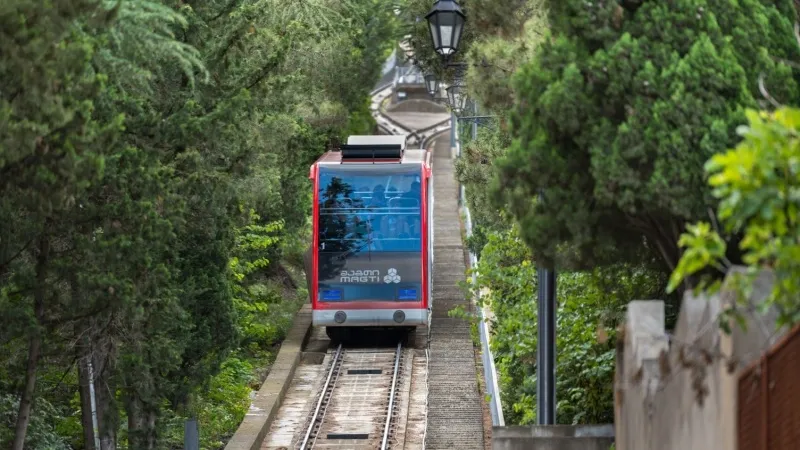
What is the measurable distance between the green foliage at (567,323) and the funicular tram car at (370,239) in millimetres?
5218

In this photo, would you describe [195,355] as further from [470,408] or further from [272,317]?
[272,317]

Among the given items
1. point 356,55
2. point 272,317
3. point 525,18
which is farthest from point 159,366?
point 356,55

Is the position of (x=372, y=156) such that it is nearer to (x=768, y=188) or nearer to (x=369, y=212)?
(x=369, y=212)

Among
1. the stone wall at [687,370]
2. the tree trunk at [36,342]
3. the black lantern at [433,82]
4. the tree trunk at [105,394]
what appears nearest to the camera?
the stone wall at [687,370]

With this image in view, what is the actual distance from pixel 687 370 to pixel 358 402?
16108mm

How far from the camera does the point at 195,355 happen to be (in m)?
20.1

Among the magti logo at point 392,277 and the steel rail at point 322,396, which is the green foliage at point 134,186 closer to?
the steel rail at point 322,396

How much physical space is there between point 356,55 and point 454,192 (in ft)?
29.9

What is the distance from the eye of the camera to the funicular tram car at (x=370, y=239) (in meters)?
26.4

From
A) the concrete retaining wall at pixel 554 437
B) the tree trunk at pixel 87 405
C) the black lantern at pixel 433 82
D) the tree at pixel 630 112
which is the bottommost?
the concrete retaining wall at pixel 554 437

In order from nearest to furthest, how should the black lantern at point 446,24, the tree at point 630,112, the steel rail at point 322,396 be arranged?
the tree at point 630,112 < the black lantern at point 446,24 < the steel rail at point 322,396

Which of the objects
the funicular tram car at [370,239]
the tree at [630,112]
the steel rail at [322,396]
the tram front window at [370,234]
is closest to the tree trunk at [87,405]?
the steel rail at [322,396]

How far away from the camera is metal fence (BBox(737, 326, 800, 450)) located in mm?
7398

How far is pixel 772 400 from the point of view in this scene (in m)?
7.71
